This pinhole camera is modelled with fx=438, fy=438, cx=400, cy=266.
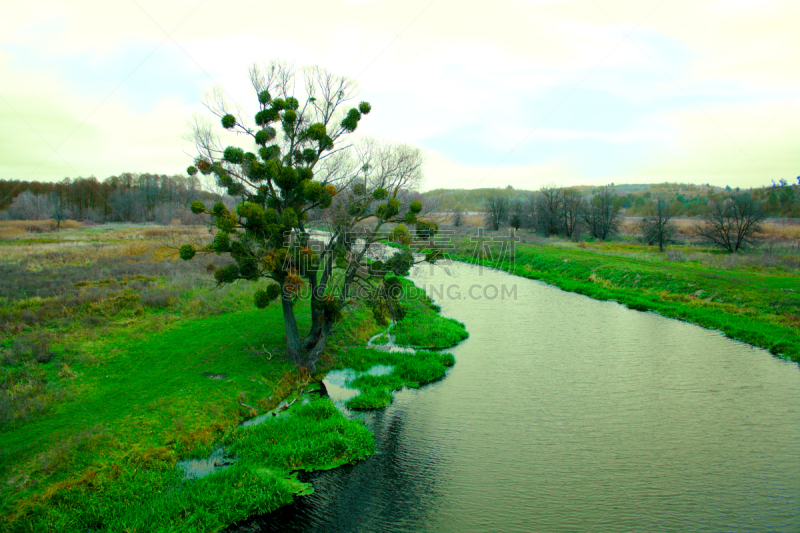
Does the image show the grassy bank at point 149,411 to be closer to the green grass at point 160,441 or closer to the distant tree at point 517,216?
the green grass at point 160,441

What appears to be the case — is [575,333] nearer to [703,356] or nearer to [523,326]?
[523,326]

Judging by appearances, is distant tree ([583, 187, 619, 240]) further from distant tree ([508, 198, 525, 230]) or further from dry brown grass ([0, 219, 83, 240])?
dry brown grass ([0, 219, 83, 240])

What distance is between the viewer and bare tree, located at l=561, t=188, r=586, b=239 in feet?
216

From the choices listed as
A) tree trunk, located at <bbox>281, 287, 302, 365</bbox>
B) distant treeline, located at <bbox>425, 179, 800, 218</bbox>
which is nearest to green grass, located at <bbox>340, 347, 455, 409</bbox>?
tree trunk, located at <bbox>281, 287, 302, 365</bbox>

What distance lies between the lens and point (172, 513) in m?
8.41

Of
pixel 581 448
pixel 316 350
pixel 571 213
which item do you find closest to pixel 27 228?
pixel 316 350

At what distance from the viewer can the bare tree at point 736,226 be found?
1567 inches

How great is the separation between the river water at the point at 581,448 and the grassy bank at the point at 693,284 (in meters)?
2.89

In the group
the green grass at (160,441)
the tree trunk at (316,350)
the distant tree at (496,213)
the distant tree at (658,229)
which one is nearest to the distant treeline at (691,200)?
the distant tree at (496,213)

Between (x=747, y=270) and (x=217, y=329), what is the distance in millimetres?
35277

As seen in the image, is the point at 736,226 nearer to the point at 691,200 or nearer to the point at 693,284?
the point at 693,284

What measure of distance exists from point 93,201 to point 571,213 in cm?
9923

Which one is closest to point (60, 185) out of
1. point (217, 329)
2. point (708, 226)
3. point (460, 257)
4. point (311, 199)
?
point (460, 257)

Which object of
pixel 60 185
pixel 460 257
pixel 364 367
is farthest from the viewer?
pixel 60 185
